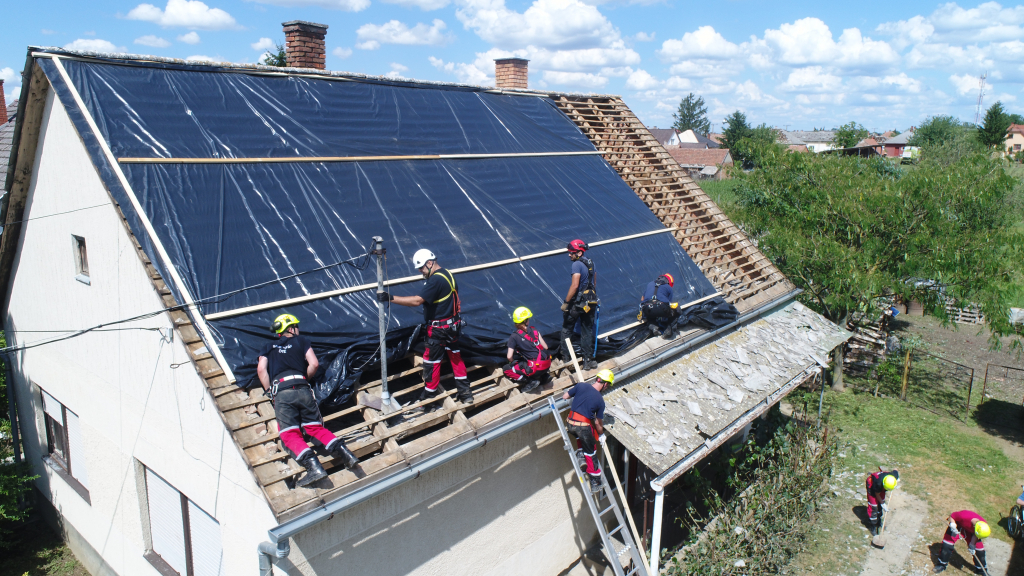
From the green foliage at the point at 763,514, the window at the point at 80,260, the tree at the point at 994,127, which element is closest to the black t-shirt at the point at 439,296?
the window at the point at 80,260

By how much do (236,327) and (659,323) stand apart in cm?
565

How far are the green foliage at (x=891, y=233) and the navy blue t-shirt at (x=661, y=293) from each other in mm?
6891

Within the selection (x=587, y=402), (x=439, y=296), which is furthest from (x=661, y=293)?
(x=439, y=296)

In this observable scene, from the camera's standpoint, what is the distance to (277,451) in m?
5.22

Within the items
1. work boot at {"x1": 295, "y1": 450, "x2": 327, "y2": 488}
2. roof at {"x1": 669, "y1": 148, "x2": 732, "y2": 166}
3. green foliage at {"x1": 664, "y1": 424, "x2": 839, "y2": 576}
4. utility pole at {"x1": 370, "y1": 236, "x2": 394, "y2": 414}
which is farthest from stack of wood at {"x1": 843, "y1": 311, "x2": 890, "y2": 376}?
roof at {"x1": 669, "y1": 148, "x2": 732, "y2": 166}

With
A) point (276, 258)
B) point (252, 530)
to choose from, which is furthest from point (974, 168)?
point (252, 530)

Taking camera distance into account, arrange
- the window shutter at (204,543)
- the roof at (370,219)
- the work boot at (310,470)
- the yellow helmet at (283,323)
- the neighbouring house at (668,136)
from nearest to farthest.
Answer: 1. the work boot at (310,470)
2. the yellow helmet at (283,323)
3. the roof at (370,219)
4. the window shutter at (204,543)
5. the neighbouring house at (668,136)

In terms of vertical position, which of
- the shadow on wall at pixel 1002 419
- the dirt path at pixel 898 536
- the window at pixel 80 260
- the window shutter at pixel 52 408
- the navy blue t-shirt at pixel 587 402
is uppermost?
the window at pixel 80 260

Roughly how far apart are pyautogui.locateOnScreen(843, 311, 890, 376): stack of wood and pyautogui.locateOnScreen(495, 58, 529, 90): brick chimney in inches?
420

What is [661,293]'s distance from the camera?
8.97 m

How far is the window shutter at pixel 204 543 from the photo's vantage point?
6.20 meters

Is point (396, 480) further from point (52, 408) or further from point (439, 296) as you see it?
point (52, 408)

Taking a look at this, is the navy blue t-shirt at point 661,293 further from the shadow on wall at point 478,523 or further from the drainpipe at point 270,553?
the drainpipe at point 270,553

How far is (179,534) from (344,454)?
2.96m
